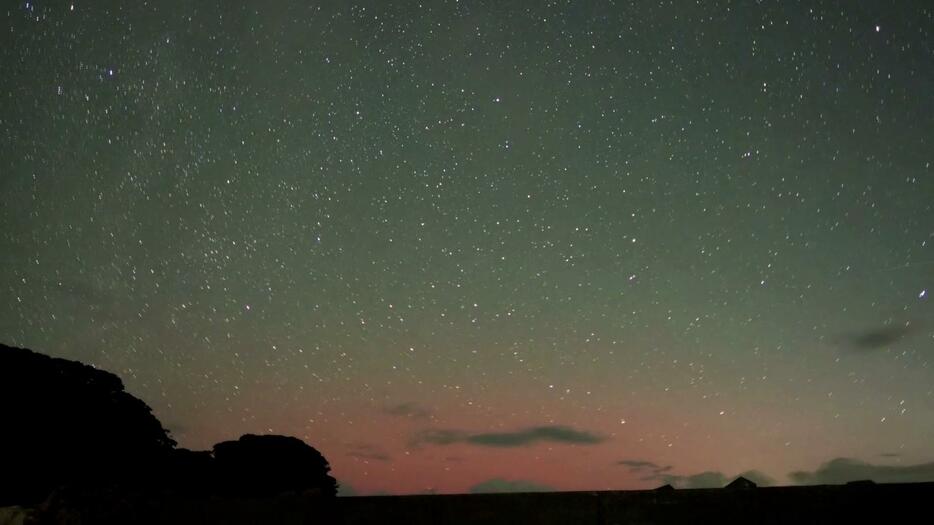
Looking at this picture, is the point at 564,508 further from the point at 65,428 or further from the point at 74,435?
the point at 74,435

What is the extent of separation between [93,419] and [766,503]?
23.7 meters

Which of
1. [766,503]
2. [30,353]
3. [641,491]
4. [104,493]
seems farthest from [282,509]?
[30,353]

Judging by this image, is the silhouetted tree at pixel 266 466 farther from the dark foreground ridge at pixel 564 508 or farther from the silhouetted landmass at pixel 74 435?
the dark foreground ridge at pixel 564 508

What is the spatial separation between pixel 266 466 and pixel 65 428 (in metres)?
13.5

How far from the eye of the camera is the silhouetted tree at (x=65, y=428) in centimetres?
2064

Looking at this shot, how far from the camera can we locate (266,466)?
3453 centimetres

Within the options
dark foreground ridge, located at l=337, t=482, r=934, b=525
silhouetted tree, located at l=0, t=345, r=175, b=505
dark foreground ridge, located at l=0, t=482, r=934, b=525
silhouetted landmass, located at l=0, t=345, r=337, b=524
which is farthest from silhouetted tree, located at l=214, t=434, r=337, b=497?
dark foreground ridge, located at l=337, t=482, r=934, b=525

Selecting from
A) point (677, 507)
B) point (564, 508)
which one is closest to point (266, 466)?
point (564, 508)

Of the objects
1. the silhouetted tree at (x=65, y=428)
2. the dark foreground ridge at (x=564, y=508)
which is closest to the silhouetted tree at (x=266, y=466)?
the silhouetted tree at (x=65, y=428)

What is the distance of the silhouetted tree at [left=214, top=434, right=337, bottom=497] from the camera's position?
33.4 m

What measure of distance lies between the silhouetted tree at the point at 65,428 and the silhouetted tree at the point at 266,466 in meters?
8.07

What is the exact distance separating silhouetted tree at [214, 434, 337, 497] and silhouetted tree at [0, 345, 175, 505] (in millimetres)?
8065

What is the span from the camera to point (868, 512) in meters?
4.79

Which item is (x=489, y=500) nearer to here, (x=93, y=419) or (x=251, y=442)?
(x=93, y=419)
